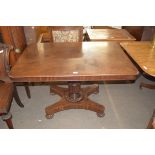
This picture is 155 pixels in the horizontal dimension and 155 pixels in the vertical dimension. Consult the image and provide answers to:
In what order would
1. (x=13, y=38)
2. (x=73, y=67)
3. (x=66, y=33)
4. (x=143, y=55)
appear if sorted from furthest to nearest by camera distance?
(x=66, y=33) < (x=13, y=38) < (x=143, y=55) < (x=73, y=67)

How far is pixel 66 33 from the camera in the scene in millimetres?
2324

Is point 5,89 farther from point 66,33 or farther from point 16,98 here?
point 66,33

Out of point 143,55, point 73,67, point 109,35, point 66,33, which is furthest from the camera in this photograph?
point 109,35

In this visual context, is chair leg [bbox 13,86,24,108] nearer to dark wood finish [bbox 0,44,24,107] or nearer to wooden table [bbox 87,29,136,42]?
dark wood finish [bbox 0,44,24,107]

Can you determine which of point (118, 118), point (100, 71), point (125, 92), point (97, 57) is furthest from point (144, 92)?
point (100, 71)

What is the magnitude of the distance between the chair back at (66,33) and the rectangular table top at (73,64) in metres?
0.39

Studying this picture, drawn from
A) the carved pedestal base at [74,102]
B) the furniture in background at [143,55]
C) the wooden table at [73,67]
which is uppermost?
the wooden table at [73,67]

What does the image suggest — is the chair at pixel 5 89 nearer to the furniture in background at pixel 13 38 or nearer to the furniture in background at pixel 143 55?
the furniture in background at pixel 13 38

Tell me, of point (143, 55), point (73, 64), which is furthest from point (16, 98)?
point (143, 55)

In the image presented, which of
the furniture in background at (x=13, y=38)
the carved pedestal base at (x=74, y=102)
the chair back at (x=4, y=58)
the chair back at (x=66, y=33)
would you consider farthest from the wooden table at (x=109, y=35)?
the chair back at (x=4, y=58)

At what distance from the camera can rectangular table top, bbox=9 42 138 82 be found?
1.36 m

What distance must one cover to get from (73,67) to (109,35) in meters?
1.59

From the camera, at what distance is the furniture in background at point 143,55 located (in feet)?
5.05
